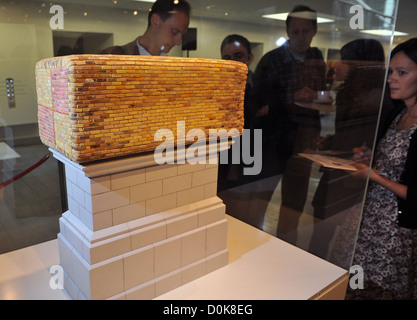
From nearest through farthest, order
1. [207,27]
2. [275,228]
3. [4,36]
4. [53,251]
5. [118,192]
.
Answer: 1. [118,192]
2. [4,36]
3. [53,251]
4. [207,27]
5. [275,228]

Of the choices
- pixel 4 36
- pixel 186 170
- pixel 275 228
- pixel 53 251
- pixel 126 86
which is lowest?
pixel 275 228

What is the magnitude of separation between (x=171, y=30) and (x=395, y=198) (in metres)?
1.31

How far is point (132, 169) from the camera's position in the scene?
3.12 feet

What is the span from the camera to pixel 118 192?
938mm

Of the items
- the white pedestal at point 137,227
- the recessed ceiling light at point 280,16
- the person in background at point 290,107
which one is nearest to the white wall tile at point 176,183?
the white pedestal at point 137,227

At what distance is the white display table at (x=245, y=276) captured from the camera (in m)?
→ 1.08

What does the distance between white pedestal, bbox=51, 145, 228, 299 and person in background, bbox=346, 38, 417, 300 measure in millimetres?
741

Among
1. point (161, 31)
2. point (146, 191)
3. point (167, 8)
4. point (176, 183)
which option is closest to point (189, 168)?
point (176, 183)

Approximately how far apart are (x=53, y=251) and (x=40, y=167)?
444 mm

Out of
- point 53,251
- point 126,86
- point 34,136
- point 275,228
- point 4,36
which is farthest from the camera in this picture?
point 275,228

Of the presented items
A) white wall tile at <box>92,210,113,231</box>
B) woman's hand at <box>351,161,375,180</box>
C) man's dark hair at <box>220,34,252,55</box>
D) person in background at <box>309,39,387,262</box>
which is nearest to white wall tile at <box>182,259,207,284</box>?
white wall tile at <box>92,210,113,231</box>

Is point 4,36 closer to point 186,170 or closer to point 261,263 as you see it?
point 186,170

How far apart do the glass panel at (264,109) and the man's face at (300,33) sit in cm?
3

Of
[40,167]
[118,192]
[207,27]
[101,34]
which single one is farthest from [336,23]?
[40,167]
